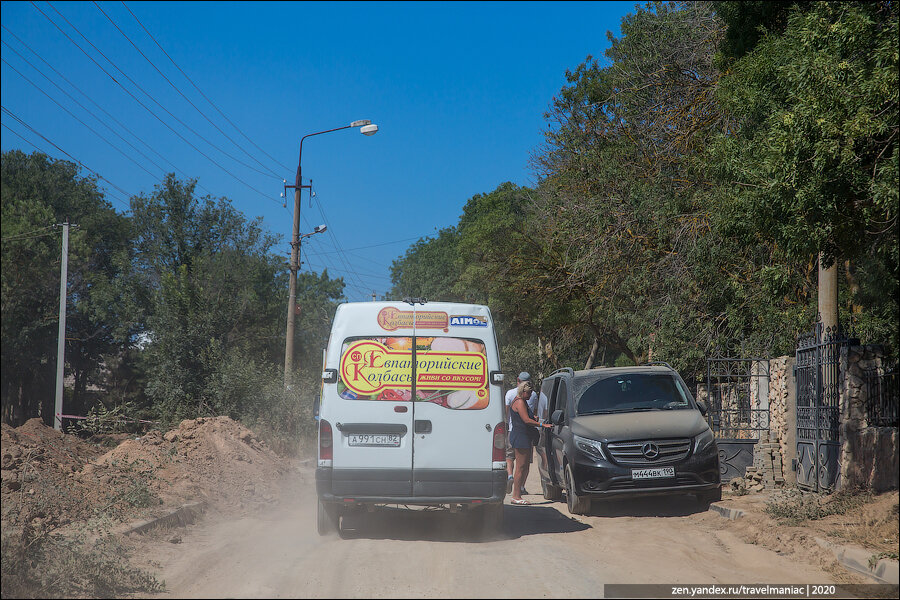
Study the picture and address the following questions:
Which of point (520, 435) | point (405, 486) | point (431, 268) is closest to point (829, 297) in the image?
point (520, 435)

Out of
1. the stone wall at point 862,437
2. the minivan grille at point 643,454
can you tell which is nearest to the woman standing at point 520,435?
the minivan grille at point 643,454

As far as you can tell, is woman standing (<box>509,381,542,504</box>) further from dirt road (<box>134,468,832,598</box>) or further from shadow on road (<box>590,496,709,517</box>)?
dirt road (<box>134,468,832,598</box>)

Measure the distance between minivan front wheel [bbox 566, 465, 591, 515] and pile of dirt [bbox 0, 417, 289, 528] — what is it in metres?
4.80

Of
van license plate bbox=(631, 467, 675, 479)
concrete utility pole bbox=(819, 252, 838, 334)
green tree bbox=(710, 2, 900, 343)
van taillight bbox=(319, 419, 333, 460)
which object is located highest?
green tree bbox=(710, 2, 900, 343)

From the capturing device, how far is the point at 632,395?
12.5m

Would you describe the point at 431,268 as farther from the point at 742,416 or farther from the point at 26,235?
the point at 26,235

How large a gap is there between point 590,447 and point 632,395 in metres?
1.57

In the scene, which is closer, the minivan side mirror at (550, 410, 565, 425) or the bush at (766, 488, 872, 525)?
the bush at (766, 488, 872, 525)

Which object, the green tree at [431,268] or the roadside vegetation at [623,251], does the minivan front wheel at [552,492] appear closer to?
the roadside vegetation at [623,251]

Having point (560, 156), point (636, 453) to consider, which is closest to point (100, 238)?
point (560, 156)

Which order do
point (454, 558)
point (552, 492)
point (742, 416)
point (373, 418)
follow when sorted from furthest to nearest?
point (742, 416), point (552, 492), point (373, 418), point (454, 558)

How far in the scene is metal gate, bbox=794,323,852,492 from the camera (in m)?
10.7

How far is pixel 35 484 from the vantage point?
955 centimetres

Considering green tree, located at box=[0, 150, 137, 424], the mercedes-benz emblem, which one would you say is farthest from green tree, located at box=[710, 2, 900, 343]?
green tree, located at box=[0, 150, 137, 424]
